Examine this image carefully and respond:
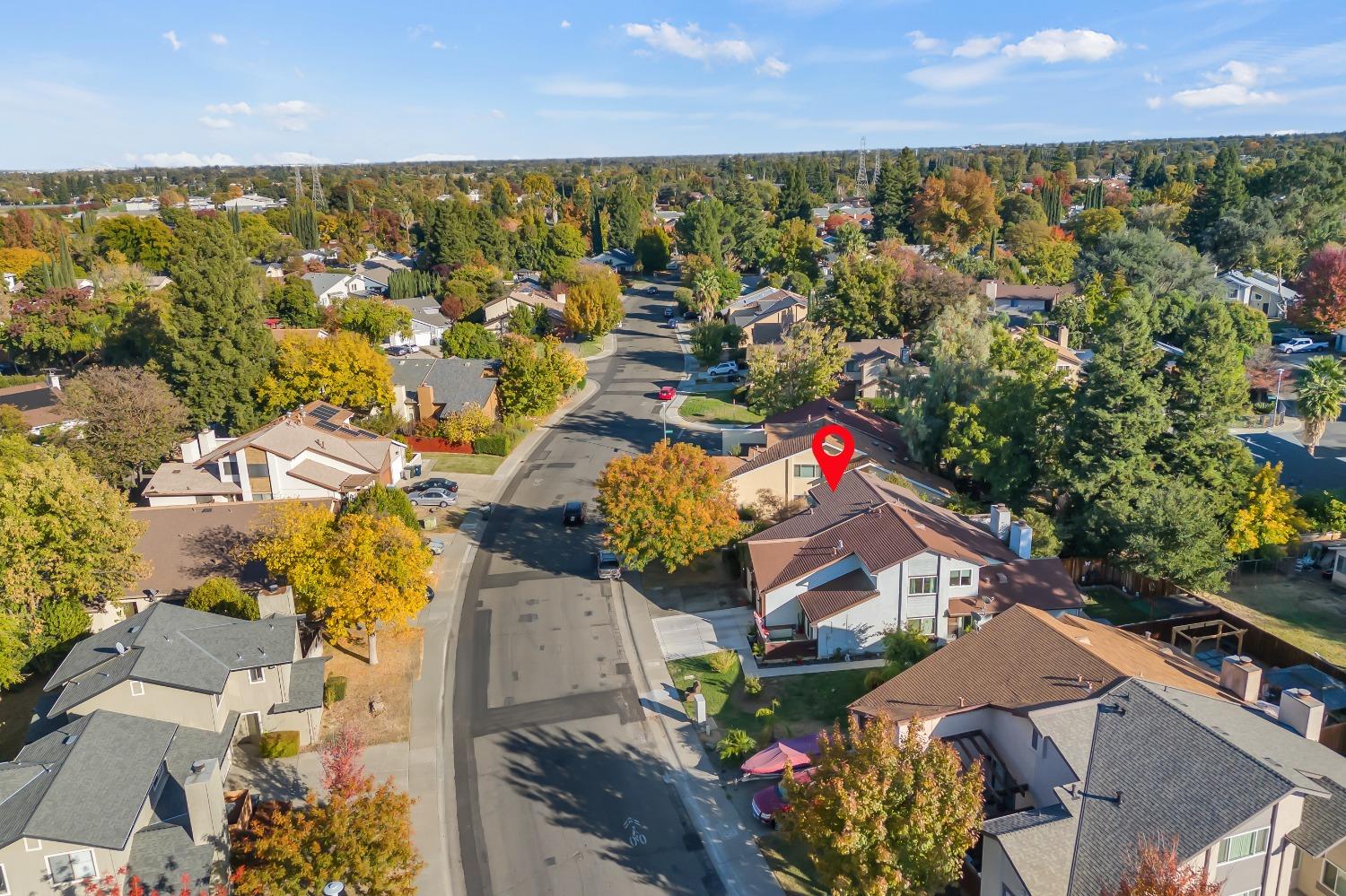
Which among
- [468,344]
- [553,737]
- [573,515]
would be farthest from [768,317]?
[553,737]

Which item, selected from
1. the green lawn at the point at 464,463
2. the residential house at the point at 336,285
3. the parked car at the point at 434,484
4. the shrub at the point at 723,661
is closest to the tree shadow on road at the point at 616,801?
the shrub at the point at 723,661

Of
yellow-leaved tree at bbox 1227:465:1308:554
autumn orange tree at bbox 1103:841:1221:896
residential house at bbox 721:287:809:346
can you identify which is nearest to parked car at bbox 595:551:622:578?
autumn orange tree at bbox 1103:841:1221:896

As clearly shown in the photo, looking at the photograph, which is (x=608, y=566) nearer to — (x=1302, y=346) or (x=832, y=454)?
(x=832, y=454)

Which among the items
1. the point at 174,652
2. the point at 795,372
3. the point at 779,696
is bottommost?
the point at 779,696

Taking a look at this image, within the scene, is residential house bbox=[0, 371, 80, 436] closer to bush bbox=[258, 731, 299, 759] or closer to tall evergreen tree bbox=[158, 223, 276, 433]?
tall evergreen tree bbox=[158, 223, 276, 433]

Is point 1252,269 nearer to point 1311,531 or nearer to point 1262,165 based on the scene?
point 1262,165

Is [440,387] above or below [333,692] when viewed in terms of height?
above

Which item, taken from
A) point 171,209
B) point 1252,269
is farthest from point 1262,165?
point 171,209
